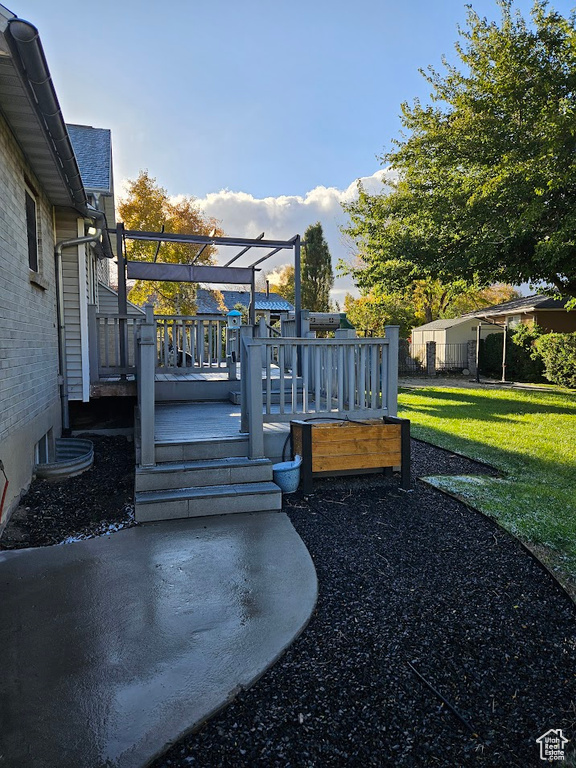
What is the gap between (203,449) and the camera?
14.4ft

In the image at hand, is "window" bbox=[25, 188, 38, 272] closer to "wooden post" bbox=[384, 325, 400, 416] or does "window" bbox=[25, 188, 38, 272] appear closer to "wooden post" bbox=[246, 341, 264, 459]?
"wooden post" bbox=[246, 341, 264, 459]

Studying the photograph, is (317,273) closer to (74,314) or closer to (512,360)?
(512,360)

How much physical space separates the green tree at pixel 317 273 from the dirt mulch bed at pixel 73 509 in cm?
3182

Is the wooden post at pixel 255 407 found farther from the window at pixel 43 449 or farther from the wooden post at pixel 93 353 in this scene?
the wooden post at pixel 93 353

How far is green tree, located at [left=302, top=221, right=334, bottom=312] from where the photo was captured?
36125 millimetres

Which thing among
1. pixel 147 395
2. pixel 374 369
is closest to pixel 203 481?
pixel 147 395

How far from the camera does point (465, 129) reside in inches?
456

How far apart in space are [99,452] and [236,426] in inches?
83.9

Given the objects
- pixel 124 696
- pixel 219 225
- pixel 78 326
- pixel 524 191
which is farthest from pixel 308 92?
pixel 219 225

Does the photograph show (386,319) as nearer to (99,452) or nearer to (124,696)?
(99,452)

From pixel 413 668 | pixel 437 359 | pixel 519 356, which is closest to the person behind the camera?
pixel 413 668

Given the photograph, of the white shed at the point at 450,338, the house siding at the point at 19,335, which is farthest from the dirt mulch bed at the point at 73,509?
the white shed at the point at 450,338

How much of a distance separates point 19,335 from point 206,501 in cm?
235

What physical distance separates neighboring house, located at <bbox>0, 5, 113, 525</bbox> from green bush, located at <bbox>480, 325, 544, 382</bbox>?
639 inches
